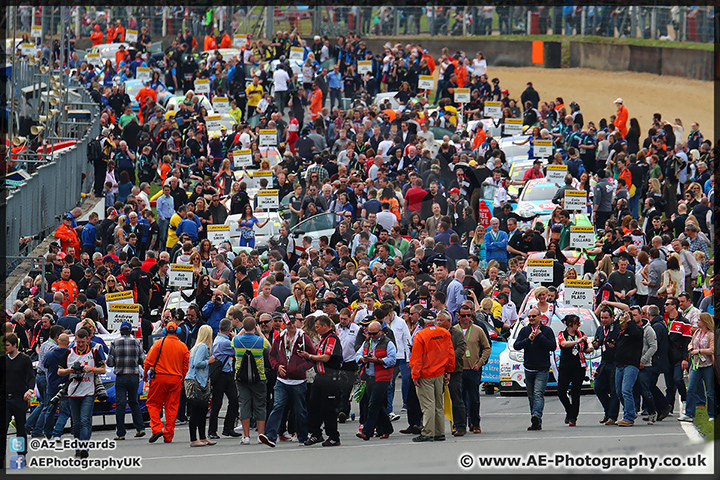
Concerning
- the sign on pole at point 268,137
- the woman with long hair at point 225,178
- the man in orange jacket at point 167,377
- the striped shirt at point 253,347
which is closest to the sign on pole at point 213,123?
the sign on pole at point 268,137

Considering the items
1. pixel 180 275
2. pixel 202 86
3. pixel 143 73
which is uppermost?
pixel 143 73

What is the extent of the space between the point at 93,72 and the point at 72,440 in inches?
1184

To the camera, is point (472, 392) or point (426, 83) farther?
point (426, 83)

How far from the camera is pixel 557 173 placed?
27.6 m

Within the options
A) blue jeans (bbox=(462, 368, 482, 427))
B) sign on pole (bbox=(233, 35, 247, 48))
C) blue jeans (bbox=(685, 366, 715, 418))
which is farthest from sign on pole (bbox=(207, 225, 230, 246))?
sign on pole (bbox=(233, 35, 247, 48))

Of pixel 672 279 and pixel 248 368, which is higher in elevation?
pixel 672 279

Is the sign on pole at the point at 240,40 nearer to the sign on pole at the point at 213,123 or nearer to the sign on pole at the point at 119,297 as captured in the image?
the sign on pole at the point at 213,123

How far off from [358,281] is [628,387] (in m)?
5.51

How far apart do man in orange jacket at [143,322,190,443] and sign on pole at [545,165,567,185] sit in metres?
13.9

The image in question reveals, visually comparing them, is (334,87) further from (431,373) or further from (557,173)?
(431,373)

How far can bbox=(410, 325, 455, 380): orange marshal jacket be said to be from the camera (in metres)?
14.9

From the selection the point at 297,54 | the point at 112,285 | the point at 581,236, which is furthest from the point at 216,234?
the point at 297,54

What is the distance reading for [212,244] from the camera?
23.0 meters

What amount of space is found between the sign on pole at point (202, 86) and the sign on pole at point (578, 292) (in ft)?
71.7
